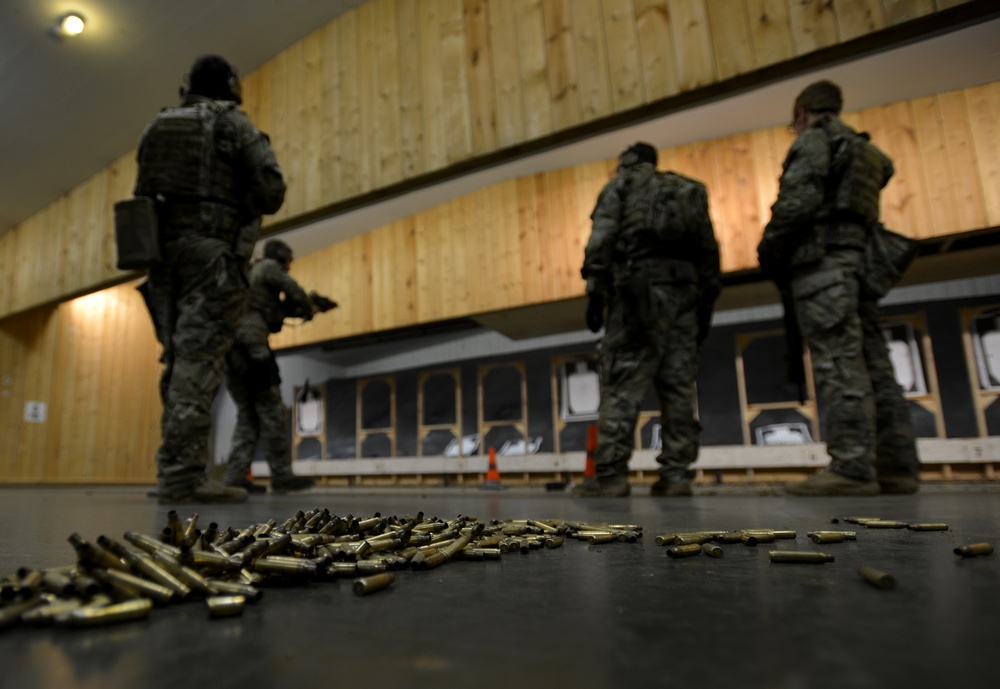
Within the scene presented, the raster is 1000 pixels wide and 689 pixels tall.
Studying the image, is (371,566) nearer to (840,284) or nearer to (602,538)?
(602,538)

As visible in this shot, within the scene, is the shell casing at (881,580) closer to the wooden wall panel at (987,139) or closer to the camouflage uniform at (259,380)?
the camouflage uniform at (259,380)

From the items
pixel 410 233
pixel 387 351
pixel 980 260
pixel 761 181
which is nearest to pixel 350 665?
pixel 761 181

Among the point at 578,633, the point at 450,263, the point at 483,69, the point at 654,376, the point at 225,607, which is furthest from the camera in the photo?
the point at 450,263

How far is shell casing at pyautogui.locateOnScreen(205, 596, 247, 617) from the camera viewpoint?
27.2 inches

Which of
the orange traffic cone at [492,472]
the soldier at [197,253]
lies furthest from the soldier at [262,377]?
the orange traffic cone at [492,472]

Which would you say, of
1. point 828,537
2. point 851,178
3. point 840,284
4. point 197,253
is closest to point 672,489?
point 840,284

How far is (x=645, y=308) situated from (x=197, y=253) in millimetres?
2178

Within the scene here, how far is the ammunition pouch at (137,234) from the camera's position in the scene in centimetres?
286

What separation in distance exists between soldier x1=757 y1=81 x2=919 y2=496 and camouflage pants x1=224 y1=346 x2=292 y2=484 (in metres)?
3.49

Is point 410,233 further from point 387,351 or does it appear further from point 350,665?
point 350,665

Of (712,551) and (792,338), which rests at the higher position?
(792,338)

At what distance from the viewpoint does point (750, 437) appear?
22.7 feet

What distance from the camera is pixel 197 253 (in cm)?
296

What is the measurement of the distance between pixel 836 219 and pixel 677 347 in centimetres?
98
